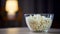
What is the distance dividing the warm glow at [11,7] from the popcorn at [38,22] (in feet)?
8.71

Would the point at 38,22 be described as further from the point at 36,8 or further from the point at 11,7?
the point at 11,7

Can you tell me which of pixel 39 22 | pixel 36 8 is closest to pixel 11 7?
pixel 36 8

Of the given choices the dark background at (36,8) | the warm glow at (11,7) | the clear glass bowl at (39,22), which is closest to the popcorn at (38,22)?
the clear glass bowl at (39,22)

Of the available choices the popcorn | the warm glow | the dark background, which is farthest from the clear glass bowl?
the warm glow

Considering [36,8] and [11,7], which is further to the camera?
[11,7]

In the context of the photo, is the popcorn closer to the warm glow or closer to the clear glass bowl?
the clear glass bowl

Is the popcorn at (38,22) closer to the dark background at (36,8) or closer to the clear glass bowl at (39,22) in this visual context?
the clear glass bowl at (39,22)

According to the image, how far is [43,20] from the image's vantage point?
962 mm

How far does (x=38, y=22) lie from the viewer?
0.95 meters

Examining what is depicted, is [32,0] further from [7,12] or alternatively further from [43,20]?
[43,20]

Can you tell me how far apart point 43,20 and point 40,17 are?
27 mm

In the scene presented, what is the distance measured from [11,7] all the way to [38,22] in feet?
9.03

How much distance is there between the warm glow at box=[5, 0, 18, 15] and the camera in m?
3.62

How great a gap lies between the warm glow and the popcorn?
2.65 metres
